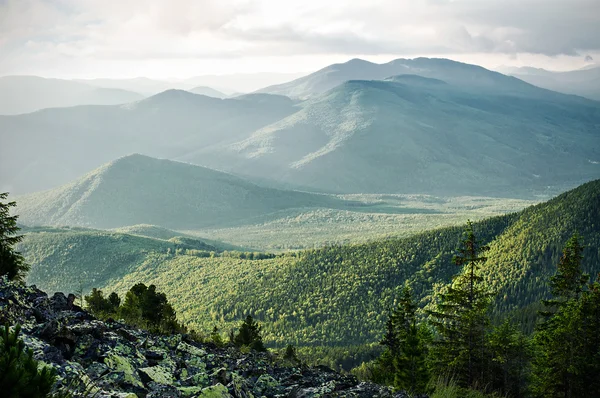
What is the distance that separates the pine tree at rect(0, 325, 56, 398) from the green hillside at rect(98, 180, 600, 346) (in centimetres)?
7574

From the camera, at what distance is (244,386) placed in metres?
14.2

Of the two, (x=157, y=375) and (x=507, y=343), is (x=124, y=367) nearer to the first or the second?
(x=157, y=375)

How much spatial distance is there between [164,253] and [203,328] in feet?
211

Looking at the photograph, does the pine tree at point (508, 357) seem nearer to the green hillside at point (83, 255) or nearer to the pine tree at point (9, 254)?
the pine tree at point (9, 254)

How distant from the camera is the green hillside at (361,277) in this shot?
88.2m

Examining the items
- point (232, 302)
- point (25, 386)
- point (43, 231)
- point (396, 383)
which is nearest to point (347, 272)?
point (232, 302)

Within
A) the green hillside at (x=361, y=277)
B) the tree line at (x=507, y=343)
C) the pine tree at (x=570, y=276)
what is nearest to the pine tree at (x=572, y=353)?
the tree line at (x=507, y=343)

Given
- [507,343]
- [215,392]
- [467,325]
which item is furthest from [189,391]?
[507,343]

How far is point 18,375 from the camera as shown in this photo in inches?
314

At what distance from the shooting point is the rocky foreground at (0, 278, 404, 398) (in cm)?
1255

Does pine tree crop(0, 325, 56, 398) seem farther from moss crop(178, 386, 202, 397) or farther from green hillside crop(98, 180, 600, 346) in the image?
green hillside crop(98, 180, 600, 346)

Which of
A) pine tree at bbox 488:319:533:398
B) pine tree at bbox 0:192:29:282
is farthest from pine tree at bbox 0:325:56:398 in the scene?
pine tree at bbox 488:319:533:398

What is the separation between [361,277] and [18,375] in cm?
9812

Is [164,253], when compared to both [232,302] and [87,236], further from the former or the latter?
[232,302]
